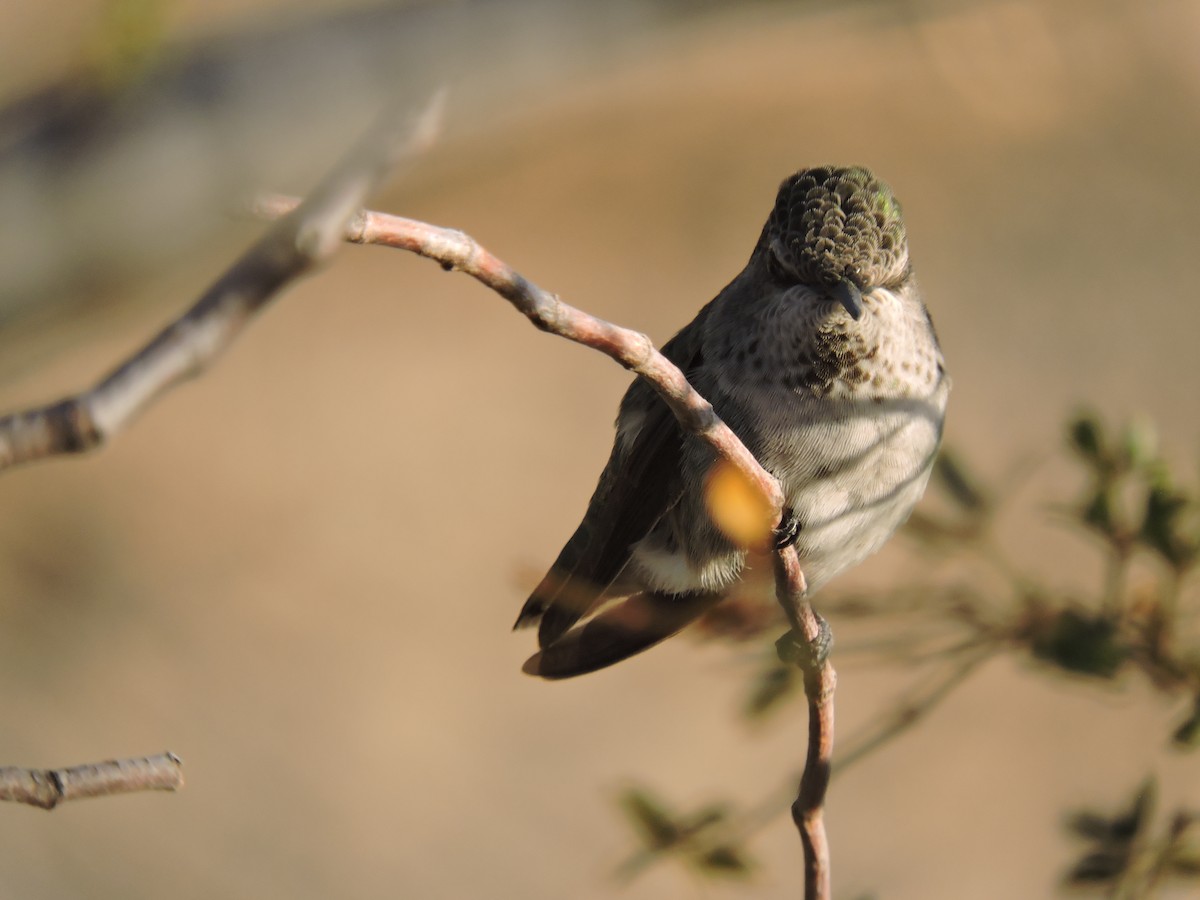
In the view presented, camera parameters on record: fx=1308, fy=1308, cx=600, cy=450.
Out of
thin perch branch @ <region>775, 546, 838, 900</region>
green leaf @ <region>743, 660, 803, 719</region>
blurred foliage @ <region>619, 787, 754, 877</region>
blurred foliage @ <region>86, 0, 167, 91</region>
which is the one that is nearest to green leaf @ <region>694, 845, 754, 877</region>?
blurred foliage @ <region>619, 787, 754, 877</region>

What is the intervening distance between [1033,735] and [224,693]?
8.75 feet

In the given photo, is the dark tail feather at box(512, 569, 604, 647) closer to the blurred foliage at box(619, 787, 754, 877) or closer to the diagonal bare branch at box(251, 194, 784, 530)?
the blurred foliage at box(619, 787, 754, 877)

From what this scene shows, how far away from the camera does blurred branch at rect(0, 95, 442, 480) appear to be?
0.52 m

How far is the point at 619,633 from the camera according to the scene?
2.18m

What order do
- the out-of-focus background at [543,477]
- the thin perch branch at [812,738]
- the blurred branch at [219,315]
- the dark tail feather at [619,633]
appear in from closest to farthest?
the blurred branch at [219,315] < the thin perch branch at [812,738] < the dark tail feather at [619,633] < the out-of-focus background at [543,477]

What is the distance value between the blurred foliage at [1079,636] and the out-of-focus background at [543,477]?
154cm

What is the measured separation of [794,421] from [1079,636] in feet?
1.52

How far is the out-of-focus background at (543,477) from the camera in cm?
406

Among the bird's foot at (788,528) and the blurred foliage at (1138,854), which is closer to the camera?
the blurred foliage at (1138,854)

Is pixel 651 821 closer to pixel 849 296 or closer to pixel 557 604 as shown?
pixel 557 604

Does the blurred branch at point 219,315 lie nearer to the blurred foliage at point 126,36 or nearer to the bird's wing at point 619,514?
the blurred foliage at point 126,36

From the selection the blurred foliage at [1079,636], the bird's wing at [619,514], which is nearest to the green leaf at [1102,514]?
the blurred foliage at [1079,636]

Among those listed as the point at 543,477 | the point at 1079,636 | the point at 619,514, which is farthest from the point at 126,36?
the point at 543,477

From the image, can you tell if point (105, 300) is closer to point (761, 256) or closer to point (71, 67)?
point (71, 67)
